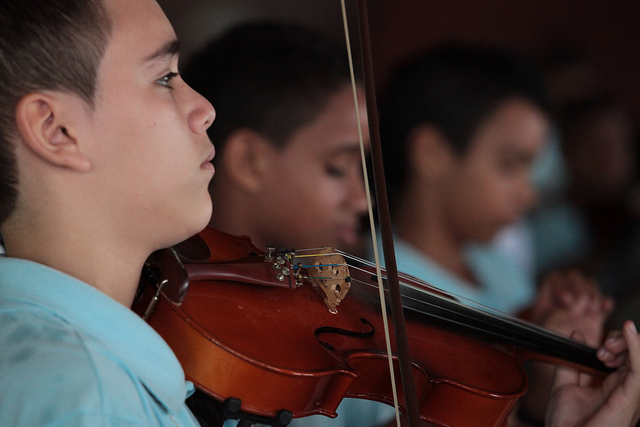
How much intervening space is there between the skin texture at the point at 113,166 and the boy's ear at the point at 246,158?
0.35m

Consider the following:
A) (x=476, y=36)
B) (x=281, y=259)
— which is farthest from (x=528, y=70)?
(x=281, y=259)

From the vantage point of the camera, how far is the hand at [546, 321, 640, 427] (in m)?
0.59

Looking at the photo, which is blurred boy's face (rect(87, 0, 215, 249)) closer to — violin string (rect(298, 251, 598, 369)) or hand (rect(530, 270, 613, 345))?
→ violin string (rect(298, 251, 598, 369))

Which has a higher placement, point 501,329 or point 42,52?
point 42,52

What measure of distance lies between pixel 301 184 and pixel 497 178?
0.29m

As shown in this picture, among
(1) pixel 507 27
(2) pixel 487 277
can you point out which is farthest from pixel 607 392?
(1) pixel 507 27

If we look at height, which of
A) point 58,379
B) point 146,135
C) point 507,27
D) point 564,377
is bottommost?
point 564,377

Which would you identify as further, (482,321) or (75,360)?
(482,321)

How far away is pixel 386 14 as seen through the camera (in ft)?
2.71

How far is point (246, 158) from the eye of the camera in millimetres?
865

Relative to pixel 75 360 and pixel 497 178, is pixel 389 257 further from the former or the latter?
pixel 497 178

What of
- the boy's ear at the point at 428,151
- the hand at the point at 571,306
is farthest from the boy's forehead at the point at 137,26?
the hand at the point at 571,306

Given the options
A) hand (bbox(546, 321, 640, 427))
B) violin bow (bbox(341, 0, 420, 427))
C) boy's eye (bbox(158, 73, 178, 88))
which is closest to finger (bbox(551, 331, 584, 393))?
hand (bbox(546, 321, 640, 427))

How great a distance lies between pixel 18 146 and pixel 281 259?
0.87ft
